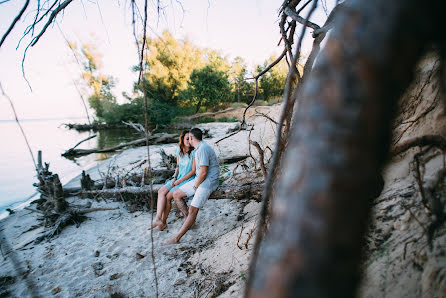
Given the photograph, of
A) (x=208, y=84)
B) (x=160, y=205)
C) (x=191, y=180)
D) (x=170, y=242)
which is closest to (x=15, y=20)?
(x=191, y=180)

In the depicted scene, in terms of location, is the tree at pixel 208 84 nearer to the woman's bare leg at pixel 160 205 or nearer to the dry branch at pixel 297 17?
the woman's bare leg at pixel 160 205

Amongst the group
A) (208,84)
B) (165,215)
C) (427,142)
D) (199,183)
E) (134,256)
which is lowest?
(134,256)

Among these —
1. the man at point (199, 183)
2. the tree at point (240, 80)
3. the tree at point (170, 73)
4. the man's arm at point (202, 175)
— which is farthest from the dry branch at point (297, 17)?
the tree at point (170, 73)

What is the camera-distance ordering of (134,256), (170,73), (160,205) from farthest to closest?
(170,73)
(160,205)
(134,256)

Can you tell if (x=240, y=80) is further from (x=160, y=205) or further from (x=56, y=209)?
(x=56, y=209)

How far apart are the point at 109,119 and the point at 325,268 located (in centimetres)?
3466

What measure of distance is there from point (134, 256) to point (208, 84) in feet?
81.1

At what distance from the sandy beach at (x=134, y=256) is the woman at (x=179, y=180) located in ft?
0.86

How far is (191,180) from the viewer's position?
398cm

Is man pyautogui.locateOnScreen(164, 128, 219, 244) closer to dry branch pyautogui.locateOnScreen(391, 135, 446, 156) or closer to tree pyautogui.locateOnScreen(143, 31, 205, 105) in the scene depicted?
dry branch pyautogui.locateOnScreen(391, 135, 446, 156)

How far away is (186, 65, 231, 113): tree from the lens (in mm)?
25875

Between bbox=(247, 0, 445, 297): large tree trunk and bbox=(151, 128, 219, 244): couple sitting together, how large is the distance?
3.25 m

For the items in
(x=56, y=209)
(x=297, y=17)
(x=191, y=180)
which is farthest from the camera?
(x=56, y=209)

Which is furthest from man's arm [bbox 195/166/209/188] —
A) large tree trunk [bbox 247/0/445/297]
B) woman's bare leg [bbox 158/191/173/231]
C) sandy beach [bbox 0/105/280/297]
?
large tree trunk [bbox 247/0/445/297]
